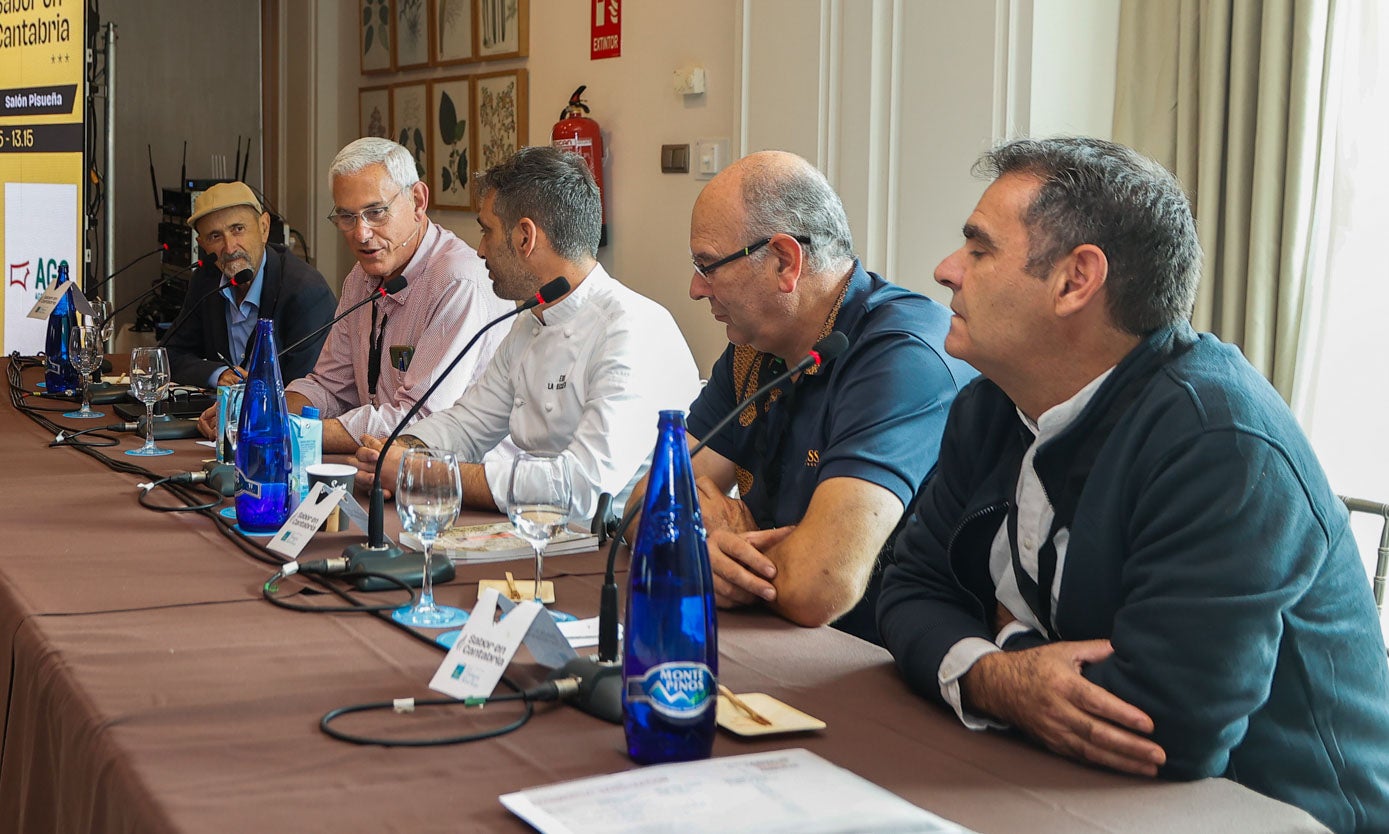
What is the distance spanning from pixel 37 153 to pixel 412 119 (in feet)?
5.27

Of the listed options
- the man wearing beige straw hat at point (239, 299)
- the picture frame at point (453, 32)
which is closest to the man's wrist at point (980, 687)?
the man wearing beige straw hat at point (239, 299)

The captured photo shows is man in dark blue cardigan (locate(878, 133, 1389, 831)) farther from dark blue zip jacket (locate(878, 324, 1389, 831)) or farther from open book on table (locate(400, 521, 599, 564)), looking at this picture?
open book on table (locate(400, 521, 599, 564))

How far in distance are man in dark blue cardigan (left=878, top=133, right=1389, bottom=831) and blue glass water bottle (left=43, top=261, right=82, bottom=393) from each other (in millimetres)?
2747

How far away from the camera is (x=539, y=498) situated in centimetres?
146

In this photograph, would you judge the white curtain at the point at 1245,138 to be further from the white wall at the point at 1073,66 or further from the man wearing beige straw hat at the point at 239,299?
the man wearing beige straw hat at the point at 239,299

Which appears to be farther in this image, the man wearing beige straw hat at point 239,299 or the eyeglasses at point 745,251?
the man wearing beige straw hat at point 239,299

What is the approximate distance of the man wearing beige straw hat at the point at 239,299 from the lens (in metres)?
4.05

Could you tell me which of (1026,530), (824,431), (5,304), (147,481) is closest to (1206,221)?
(824,431)

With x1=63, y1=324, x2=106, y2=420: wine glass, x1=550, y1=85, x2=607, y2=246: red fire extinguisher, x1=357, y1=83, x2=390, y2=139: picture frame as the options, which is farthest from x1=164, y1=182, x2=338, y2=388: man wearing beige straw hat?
x1=357, y1=83, x2=390, y2=139: picture frame

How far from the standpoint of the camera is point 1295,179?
274cm

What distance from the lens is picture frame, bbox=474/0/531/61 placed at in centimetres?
511

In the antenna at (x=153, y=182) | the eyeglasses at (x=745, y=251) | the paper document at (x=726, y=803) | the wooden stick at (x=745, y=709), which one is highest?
the antenna at (x=153, y=182)

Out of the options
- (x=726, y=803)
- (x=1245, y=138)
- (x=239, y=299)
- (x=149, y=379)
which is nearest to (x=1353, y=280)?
(x=1245, y=138)

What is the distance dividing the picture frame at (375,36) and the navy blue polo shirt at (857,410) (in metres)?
4.30
